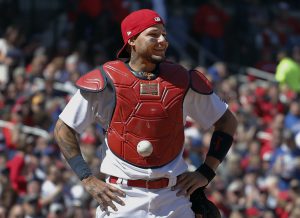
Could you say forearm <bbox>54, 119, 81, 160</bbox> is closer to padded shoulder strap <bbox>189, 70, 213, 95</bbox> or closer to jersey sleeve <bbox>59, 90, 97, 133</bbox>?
jersey sleeve <bbox>59, 90, 97, 133</bbox>

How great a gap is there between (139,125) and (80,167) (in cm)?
44

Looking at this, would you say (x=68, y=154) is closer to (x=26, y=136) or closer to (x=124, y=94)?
(x=124, y=94)

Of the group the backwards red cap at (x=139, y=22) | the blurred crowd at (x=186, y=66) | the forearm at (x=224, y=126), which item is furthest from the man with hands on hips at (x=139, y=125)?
the blurred crowd at (x=186, y=66)

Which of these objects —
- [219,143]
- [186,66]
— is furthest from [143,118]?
[186,66]

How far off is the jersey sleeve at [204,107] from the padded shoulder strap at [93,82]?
21.2 inches

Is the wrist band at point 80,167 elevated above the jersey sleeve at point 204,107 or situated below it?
below

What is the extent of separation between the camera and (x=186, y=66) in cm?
1482

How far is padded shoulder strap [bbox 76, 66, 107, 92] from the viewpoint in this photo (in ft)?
20.4

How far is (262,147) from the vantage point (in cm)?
1486

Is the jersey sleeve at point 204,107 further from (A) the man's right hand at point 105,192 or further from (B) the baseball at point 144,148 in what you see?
(A) the man's right hand at point 105,192

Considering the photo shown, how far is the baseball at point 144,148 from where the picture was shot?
6238mm

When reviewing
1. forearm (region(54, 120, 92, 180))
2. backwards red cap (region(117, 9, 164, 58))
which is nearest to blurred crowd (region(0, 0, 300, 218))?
forearm (region(54, 120, 92, 180))

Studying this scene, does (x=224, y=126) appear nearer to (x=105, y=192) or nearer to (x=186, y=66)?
(x=105, y=192)

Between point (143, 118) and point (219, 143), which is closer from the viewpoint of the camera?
point (143, 118)
